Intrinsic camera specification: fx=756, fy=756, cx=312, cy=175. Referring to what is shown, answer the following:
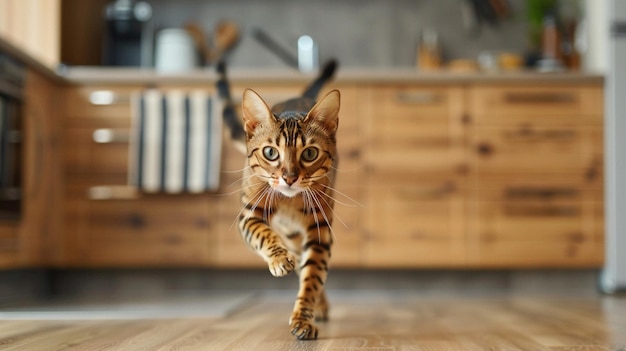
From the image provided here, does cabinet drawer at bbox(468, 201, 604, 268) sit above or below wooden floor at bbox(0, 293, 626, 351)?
above

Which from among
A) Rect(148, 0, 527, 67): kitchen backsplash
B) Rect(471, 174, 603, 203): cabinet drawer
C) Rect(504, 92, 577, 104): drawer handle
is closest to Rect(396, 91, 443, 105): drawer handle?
Rect(504, 92, 577, 104): drawer handle

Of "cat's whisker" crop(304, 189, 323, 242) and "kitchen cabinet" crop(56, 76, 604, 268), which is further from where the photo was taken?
"kitchen cabinet" crop(56, 76, 604, 268)

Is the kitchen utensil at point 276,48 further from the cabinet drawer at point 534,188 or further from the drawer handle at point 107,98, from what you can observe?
the cabinet drawer at point 534,188

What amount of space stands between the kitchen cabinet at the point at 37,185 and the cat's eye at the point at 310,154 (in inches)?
77.3

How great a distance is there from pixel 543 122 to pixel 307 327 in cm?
243

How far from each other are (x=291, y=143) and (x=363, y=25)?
10.1ft

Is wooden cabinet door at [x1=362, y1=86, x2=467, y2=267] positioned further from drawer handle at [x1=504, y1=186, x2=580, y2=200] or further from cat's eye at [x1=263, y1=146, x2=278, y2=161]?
cat's eye at [x1=263, y1=146, x2=278, y2=161]

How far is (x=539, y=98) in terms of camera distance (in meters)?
3.99

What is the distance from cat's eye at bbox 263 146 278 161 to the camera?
182cm

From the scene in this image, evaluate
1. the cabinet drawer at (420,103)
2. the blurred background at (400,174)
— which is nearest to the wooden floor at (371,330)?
the blurred background at (400,174)

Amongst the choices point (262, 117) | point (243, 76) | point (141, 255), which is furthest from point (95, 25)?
point (262, 117)

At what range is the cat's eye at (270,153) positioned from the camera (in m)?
1.82

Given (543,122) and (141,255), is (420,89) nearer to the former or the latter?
(543,122)

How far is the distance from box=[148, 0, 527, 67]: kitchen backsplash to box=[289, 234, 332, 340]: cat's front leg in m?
2.80
